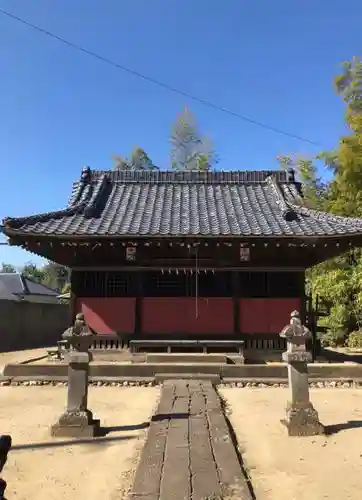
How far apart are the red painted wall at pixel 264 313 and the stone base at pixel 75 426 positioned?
622 cm

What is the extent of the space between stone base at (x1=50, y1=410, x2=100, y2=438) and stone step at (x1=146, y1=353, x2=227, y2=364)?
472 centimetres

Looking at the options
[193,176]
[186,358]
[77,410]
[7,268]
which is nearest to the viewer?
[77,410]

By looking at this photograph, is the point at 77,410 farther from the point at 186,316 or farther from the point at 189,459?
the point at 186,316

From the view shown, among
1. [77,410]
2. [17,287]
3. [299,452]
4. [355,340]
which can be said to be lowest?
[355,340]

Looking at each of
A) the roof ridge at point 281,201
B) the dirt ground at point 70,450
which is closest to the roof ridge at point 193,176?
the roof ridge at point 281,201

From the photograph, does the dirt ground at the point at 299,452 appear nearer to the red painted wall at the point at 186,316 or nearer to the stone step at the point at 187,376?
the stone step at the point at 187,376

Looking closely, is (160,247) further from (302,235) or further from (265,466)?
(265,466)

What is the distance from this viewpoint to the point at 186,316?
11078mm

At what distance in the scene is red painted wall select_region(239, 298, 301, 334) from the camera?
11.0 metres

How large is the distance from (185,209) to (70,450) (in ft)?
28.1

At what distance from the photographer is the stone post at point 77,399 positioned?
5.52 m

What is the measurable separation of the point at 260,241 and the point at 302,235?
3.42 ft

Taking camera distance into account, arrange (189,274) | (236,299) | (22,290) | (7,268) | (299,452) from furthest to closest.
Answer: (7,268) → (22,290) → (189,274) → (236,299) → (299,452)

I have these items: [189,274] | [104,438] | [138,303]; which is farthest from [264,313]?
[104,438]
